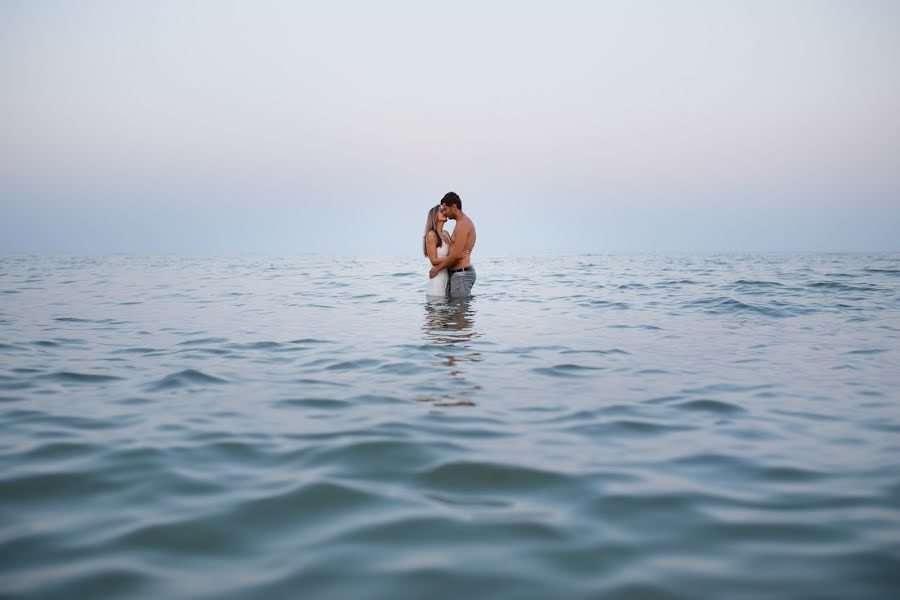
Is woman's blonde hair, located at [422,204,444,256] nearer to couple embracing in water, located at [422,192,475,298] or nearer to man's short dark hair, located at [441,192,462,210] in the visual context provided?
couple embracing in water, located at [422,192,475,298]

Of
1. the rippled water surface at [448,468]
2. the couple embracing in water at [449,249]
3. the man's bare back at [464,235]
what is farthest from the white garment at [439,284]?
the rippled water surface at [448,468]

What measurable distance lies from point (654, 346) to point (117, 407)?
5.74 meters

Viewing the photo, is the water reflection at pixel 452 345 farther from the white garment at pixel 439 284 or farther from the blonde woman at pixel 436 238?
the blonde woman at pixel 436 238

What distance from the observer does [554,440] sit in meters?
3.73

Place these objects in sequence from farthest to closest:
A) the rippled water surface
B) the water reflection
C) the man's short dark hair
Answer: the man's short dark hair, the water reflection, the rippled water surface

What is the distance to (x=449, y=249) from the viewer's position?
11.3 meters

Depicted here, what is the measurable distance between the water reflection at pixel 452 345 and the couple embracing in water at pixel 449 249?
286 millimetres

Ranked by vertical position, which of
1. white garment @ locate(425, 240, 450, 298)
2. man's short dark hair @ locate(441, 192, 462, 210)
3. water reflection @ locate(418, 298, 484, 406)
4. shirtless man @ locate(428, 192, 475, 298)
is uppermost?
man's short dark hair @ locate(441, 192, 462, 210)

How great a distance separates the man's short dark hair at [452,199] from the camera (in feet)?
34.0

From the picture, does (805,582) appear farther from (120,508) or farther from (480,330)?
(480,330)

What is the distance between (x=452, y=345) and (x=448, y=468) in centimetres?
418

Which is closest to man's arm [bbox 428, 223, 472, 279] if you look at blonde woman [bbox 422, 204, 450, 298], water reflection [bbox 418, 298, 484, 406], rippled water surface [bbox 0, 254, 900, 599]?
blonde woman [bbox 422, 204, 450, 298]

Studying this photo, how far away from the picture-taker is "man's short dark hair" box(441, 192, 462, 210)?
10352mm

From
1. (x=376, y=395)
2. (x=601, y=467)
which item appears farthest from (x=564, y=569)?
(x=376, y=395)
